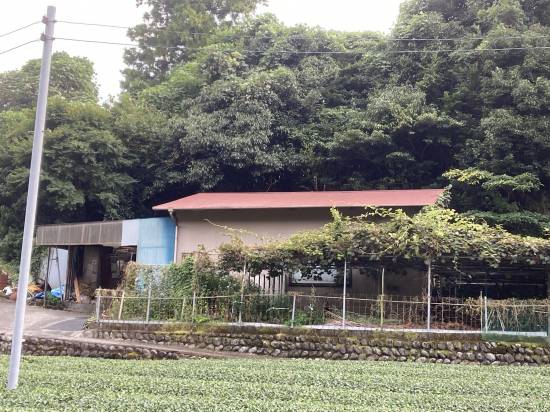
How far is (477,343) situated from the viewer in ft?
42.1

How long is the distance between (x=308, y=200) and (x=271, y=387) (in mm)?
10916

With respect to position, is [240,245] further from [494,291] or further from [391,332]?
[494,291]

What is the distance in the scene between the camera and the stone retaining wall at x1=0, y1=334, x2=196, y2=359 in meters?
13.8

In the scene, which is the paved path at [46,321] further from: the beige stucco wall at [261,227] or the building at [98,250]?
the beige stucco wall at [261,227]

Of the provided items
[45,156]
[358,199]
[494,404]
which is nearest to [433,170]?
[358,199]

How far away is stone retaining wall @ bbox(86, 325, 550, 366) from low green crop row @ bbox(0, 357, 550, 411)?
35.5 inches

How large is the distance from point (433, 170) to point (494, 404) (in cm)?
1853

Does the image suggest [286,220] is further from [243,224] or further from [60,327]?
[60,327]

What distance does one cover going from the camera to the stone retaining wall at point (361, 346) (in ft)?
41.8

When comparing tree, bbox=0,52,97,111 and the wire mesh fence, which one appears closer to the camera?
the wire mesh fence

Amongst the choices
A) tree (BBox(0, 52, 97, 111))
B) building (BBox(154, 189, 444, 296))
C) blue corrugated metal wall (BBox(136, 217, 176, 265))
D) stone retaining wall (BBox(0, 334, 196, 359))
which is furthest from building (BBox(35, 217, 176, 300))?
tree (BBox(0, 52, 97, 111))

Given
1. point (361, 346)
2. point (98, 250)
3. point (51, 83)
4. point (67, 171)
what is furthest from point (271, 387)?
point (51, 83)

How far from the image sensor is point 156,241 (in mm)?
20234

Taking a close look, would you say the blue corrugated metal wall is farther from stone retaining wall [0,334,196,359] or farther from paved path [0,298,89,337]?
stone retaining wall [0,334,196,359]
